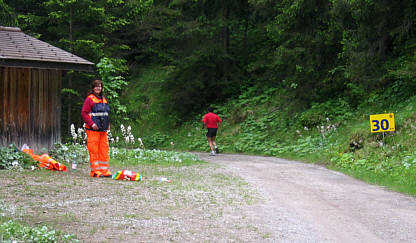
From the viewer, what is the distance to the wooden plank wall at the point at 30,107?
1329cm

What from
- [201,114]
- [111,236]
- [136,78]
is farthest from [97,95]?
[136,78]

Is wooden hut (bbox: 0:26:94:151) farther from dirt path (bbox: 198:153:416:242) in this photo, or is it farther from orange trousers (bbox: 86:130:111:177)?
dirt path (bbox: 198:153:416:242)

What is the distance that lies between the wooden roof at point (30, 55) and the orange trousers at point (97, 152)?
10.2ft

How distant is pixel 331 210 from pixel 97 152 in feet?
18.4

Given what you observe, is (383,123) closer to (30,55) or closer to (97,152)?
(97,152)

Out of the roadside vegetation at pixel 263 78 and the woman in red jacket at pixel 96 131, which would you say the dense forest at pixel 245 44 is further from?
the woman in red jacket at pixel 96 131

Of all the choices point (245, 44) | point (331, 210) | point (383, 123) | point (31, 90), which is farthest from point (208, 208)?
point (245, 44)

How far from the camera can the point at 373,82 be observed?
17.4 meters

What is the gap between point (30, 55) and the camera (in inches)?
503

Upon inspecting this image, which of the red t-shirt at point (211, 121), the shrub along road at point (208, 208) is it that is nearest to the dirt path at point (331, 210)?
the shrub along road at point (208, 208)

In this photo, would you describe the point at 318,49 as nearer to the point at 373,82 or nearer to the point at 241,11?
the point at 373,82

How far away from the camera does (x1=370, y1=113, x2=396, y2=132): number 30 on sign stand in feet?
46.7

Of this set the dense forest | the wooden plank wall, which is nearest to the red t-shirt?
the dense forest

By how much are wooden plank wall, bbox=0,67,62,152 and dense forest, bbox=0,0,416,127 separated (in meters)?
5.54
